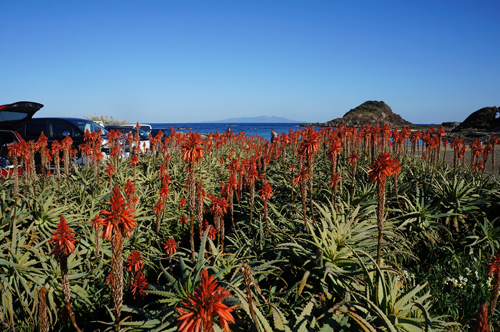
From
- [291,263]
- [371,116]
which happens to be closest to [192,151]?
[291,263]

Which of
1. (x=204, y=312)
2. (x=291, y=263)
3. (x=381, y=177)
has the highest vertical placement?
(x=381, y=177)

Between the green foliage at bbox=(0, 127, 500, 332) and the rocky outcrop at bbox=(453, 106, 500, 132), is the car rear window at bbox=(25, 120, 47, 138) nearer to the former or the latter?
the green foliage at bbox=(0, 127, 500, 332)

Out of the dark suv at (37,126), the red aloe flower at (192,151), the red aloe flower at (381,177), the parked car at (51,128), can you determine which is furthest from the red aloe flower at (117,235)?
the parked car at (51,128)

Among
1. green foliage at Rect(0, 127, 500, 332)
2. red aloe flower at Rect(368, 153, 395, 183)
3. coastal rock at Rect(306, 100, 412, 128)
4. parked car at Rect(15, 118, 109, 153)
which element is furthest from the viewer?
coastal rock at Rect(306, 100, 412, 128)

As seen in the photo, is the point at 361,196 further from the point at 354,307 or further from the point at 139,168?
the point at 139,168

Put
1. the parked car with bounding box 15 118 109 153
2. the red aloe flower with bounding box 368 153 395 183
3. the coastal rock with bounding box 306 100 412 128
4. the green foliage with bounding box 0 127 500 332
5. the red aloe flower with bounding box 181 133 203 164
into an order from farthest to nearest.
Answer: the coastal rock with bounding box 306 100 412 128, the parked car with bounding box 15 118 109 153, the red aloe flower with bounding box 181 133 203 164, the red aloe flower with bounding box 368 153 395 183, the green foliage with bounding box 0 127 500 332

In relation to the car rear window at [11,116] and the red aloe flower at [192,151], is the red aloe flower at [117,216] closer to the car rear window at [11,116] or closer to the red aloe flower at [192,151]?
the red aloe flower at [192,151]

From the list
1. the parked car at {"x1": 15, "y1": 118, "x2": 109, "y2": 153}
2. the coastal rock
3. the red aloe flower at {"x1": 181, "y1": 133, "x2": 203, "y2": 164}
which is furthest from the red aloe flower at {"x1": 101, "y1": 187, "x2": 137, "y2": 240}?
the coastal rock

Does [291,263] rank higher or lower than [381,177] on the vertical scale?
lower

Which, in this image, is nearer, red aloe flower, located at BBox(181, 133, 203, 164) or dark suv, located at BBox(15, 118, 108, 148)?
red aloe flower, located at BBox(181, 133, 203, 164)

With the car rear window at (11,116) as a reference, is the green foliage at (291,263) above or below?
below

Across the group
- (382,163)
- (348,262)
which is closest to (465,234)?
(348,262)

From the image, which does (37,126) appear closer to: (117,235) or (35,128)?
(35,128)

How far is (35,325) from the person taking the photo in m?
3.21
